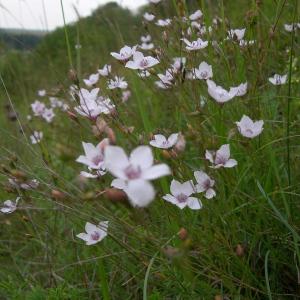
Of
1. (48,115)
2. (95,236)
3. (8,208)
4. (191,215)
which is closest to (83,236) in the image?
(95,236)

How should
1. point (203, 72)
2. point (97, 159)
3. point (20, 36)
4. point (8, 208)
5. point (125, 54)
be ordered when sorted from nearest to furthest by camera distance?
point (97, 159)
point (8, 208)
point (203, 72)
point (125, 54)
point (20, 36)

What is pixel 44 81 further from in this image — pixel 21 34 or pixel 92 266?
pixel 92 266

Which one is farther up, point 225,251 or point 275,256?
point 225,251

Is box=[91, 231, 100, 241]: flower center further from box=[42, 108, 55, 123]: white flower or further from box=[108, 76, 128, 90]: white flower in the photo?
box=[42, 108, 55, 123]: white flower

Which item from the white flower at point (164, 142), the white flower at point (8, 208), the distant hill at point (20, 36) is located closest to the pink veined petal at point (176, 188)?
the white flower at point (164, 142)

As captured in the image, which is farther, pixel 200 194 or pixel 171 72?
pixel 171 72

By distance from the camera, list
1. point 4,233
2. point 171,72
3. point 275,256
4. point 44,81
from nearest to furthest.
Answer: point 275,256
point 171,72
point 4,233
point 44,81

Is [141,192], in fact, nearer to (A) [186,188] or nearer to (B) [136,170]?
(B) [136,170]

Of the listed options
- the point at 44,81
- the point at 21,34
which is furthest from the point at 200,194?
the point at 44,81

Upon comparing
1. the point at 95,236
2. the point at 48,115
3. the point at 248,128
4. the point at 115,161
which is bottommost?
the point at 48,115
